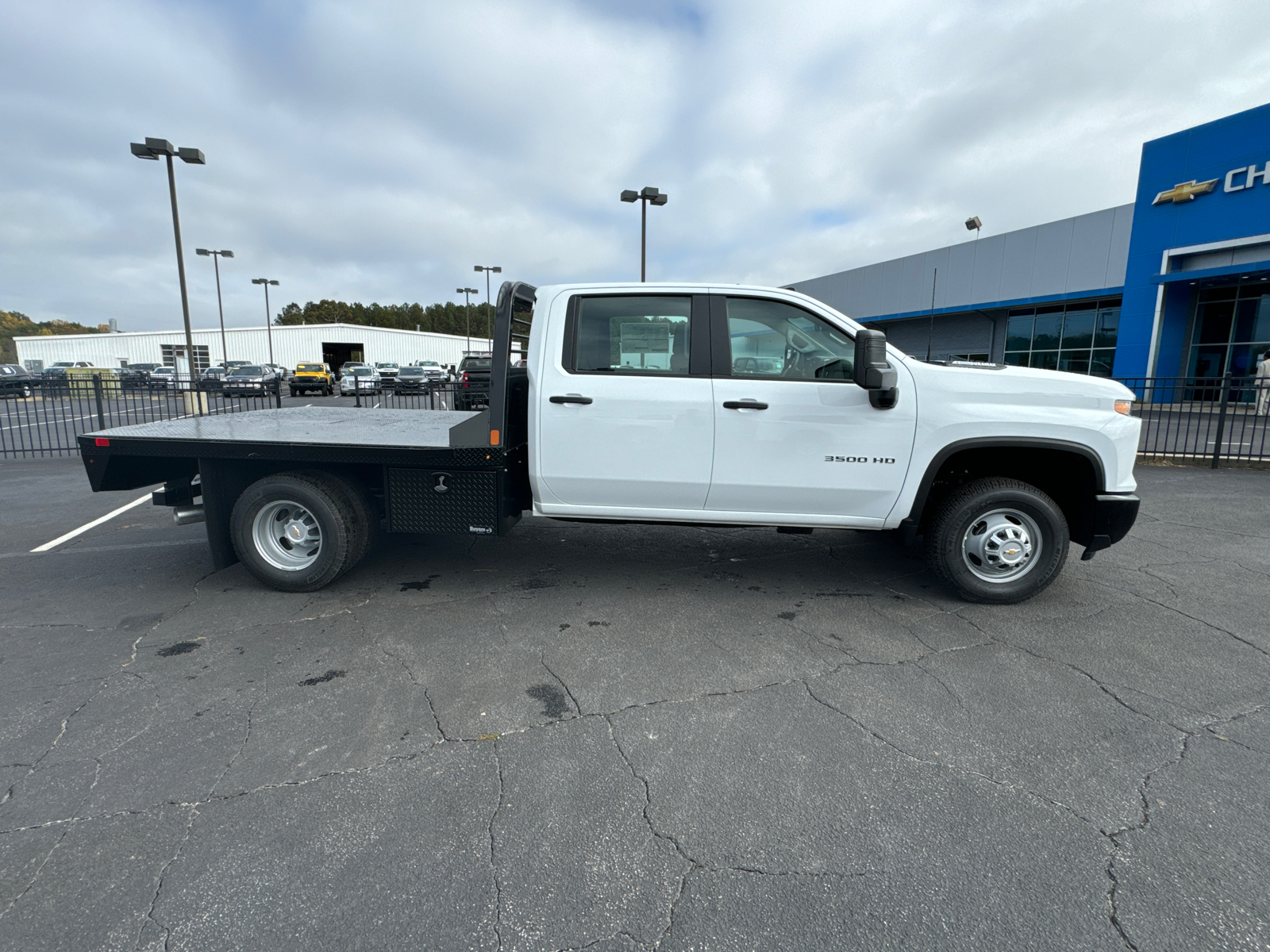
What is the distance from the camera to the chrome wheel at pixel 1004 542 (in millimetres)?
4230

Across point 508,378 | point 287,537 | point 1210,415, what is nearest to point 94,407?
point 287,537

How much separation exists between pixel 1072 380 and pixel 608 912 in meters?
4.02

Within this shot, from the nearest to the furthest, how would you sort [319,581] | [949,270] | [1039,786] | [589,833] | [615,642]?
[589,833]
[1039,786]
[615,642]
[319,581]
[949,270]

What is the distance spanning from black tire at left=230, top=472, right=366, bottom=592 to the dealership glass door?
2480 centimetres

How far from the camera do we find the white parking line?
225 inches

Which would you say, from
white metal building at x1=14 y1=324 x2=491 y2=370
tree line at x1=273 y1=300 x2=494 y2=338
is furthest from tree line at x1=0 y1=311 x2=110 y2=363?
white metal building at x1=14 y1=324 x2=491 y2=370

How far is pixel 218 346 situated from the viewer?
7031cm

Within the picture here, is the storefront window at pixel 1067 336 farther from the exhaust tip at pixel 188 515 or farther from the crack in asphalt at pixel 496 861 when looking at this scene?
the crack in asphalt at pixel 496 861

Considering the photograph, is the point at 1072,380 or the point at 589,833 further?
the point at 1072,380

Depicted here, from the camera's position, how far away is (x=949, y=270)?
101 feet

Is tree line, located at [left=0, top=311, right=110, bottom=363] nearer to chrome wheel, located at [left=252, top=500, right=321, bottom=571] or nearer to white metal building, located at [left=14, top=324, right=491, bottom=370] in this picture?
white metal building, located at [left=14, top=324, right=491, bottom=370]

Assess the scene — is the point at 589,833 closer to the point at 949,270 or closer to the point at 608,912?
the point at 608,912

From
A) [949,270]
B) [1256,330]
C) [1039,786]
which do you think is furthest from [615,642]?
[949,270]

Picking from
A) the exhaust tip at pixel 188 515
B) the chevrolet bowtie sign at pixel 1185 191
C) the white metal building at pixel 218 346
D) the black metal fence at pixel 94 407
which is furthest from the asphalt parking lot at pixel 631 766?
the white metal building at pixel 218 346
